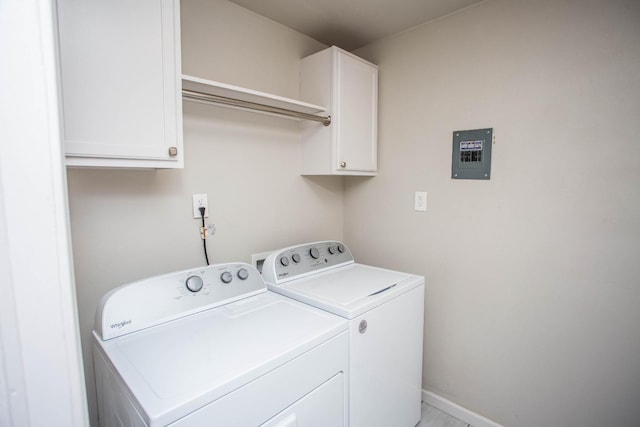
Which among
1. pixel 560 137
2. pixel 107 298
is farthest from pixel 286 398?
pixel 560 137

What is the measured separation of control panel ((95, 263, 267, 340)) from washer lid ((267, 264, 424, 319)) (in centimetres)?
21

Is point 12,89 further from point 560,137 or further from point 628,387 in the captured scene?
point 628,387

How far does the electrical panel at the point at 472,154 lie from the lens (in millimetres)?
1764

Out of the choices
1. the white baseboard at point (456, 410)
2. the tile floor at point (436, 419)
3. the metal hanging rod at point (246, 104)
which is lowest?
the tile floor at point (436, 419)

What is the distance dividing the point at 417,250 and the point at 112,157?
1736 millimetres

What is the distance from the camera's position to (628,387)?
1.43 m

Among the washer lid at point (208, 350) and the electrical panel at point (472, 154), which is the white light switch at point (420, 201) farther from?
the washer lid at point (208, 350)

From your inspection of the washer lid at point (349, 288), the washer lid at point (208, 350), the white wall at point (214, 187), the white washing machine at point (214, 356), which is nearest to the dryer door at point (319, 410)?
the white washing machine at point (214, 356)

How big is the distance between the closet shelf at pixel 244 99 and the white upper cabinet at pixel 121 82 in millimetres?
174

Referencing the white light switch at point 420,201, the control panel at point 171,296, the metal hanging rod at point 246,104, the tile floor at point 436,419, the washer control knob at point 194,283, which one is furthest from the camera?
the white light switch at point 420,201

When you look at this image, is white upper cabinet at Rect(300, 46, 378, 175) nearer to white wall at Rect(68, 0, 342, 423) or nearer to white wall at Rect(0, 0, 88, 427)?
white wall at Rect(68, 0, 342, 423)

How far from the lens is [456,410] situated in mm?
1951

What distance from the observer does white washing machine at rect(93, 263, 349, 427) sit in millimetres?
854

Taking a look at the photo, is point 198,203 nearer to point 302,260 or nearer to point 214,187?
point 214,187
